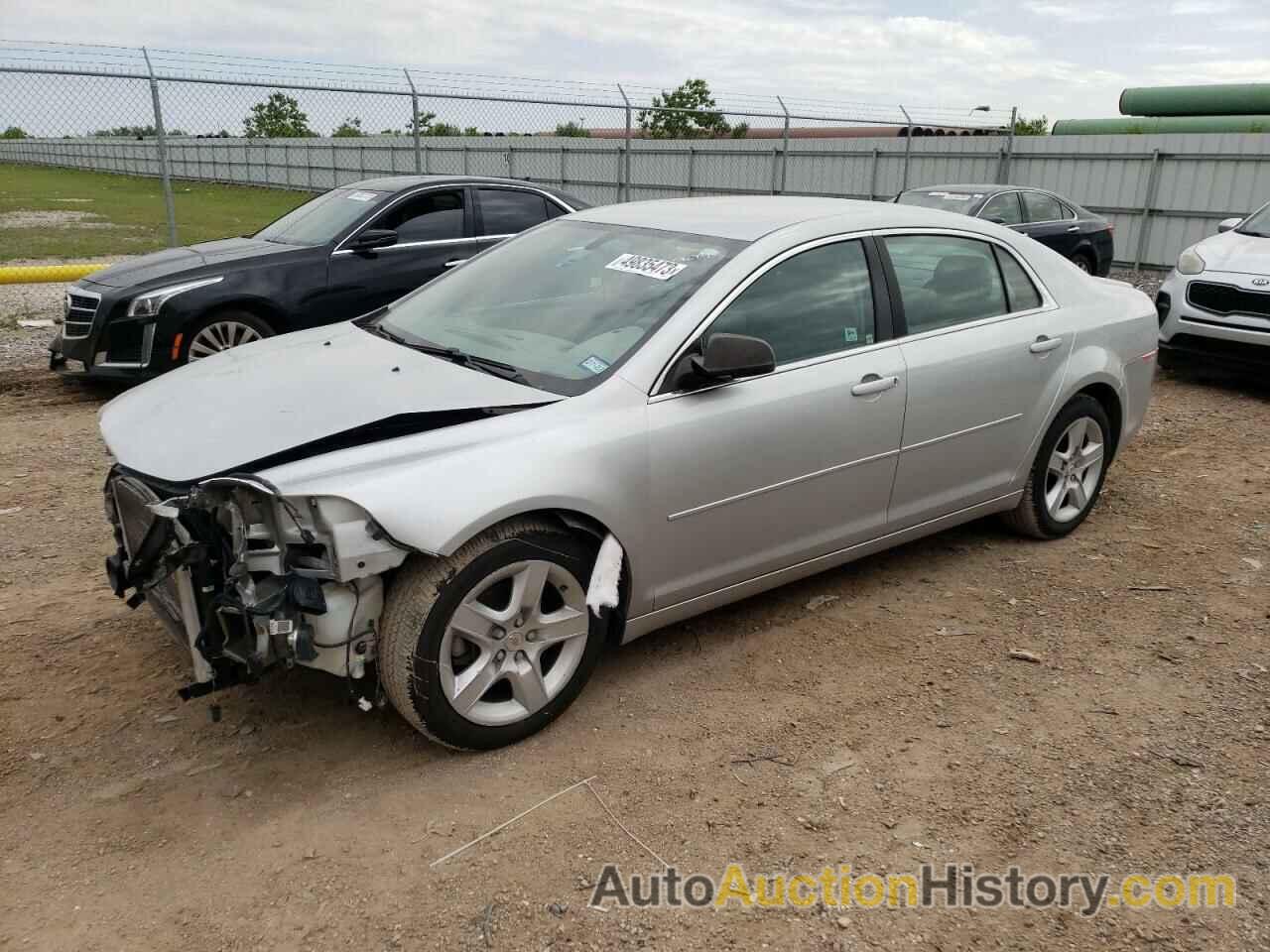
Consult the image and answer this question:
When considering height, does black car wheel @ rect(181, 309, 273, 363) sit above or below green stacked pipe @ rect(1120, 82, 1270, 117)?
→ below

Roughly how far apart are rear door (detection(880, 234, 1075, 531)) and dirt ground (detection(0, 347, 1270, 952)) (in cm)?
52

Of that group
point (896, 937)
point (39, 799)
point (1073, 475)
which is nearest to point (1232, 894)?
point (896, 937)

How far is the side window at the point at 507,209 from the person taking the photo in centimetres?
820

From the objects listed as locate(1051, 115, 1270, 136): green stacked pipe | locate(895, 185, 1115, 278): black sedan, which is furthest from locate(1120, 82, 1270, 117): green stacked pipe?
locate(895, 185, 1115, 278): black sedan

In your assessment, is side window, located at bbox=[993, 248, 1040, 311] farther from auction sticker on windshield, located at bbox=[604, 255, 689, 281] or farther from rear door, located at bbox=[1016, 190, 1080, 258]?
rear door, located at bbox=[1016, 190, 1080, 258]

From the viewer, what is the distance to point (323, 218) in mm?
7938

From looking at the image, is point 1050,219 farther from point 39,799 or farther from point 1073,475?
point 39,799

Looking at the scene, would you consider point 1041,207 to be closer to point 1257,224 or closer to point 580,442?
point 1257,224

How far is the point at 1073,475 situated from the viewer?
5.01m

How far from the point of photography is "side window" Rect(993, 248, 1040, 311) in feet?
15.1

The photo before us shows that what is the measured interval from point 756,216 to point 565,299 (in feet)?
2.88

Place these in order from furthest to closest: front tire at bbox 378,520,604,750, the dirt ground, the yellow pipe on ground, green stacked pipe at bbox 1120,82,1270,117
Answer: green stacked pipe at bbox 1120,82,1270,117, the yellow pipe on ground, front tire at bbox 378,520,604,750, the dirt ground

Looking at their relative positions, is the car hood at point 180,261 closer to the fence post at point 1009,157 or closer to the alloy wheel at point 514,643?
the alloy wheel at point 514,643

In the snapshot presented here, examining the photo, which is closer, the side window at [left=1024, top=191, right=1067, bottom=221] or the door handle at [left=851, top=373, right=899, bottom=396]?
the door handle at [left=851, top=373, right=899, bottom=396]
